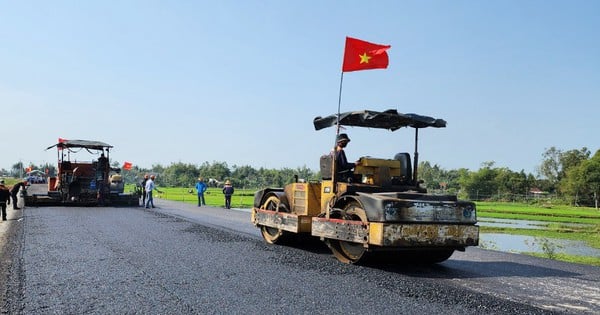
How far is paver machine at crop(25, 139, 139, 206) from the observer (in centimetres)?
1970

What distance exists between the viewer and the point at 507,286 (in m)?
6.07

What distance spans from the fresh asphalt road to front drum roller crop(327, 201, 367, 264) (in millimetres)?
185

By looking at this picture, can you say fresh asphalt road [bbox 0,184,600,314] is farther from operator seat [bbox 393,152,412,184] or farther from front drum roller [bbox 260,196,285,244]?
operator seat [bbox 393,152,412,184]

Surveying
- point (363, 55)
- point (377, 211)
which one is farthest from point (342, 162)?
point (363, 55)

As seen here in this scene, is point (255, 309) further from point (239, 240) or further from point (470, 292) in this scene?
point (239, 240)

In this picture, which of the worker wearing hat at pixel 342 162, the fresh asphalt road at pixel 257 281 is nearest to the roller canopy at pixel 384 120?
the worker wearing hat at pixel 342 162

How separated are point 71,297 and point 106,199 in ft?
53.4

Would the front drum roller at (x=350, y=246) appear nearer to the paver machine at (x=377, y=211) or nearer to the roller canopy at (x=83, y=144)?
the paver machine at (x=377, y=211)

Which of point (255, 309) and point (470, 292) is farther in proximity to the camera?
point (470, 292)

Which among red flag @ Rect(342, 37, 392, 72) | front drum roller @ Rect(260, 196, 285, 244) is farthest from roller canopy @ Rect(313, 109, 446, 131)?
front drum roller @ Rect(260, 196, 285, 244)

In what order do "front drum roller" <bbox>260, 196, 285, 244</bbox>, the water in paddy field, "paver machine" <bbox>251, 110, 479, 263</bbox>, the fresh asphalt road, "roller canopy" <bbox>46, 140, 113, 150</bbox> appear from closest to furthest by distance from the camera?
the fresh asphalt road → "paver machine" <bbox>251, 110, 479, 263</bbox> → "front drum roller" <bbox>260, 196, 285, 244</bbox> → the water in paddy field → "roller canopy" <bbox>46, 140, 113, 150</bbox>

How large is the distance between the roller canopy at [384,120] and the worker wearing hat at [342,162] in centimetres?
38

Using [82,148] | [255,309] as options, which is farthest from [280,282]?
[82,148]

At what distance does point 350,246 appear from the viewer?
738cm
